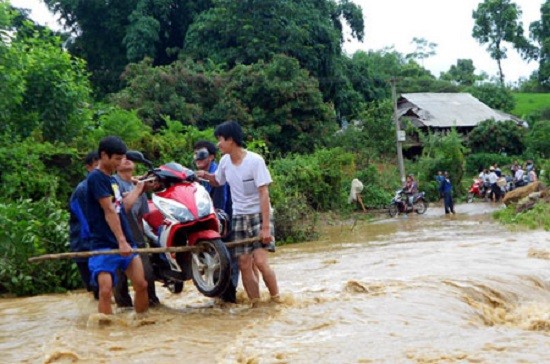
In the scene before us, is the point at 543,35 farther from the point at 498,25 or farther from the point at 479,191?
the point at 479,191

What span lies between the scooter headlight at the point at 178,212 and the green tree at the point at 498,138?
119 ft

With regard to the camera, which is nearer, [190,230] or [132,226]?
[190,230]

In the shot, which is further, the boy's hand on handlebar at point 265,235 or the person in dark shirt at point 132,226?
the person in dark shirt at point 132,226

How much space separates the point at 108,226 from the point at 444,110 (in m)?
43.1

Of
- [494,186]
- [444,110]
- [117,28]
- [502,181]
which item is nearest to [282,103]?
[494,186]

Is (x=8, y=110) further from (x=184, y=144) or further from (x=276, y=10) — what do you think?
(x=276, y=10)

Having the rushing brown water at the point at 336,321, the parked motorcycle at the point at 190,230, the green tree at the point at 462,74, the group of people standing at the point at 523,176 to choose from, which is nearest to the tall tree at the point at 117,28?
the group of people standing at the point at 523,176

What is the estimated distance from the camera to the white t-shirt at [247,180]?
243 inches

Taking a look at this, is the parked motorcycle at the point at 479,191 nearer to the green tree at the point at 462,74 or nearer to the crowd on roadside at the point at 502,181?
the crowd on roadside at the point at 502,181

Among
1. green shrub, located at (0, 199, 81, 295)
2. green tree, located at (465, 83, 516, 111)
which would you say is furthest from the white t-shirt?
green tree, located at (465, 83, 516, 111)

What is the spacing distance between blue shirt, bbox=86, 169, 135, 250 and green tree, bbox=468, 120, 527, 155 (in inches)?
1448

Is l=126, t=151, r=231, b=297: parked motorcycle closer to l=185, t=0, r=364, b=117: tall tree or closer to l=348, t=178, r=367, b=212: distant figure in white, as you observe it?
l=348, t=178, r=367, b=212: distant figure in white

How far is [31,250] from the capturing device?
8.54 m

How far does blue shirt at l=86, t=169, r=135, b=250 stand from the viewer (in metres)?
5.67
